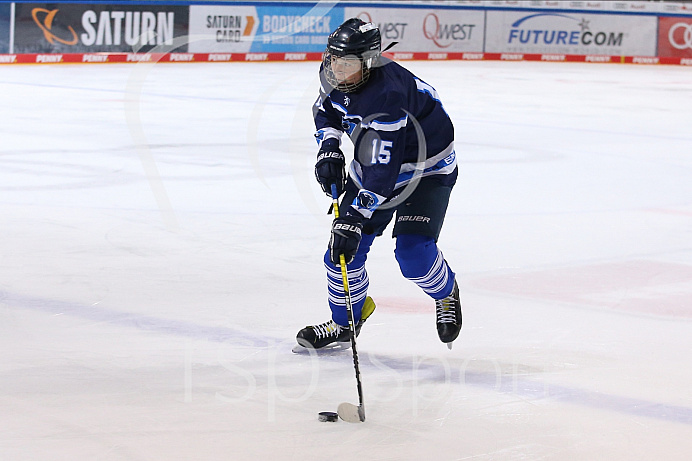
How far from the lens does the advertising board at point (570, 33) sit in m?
20.6

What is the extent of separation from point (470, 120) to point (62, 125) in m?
3.98

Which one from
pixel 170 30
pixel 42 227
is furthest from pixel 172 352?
pixel 170 30

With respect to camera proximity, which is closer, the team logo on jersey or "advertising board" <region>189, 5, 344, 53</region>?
the team logo on jersey

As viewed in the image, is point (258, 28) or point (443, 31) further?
point (443, 31)

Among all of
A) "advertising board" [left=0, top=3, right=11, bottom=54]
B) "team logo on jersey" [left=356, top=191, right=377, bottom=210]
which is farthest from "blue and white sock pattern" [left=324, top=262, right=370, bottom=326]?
"advertising board" [left=0, top=3, right=11, bottom=54]

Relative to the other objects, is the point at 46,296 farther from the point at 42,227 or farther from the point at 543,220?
the point at 543,220

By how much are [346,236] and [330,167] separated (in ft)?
1.17

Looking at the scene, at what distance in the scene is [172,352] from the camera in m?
3.39

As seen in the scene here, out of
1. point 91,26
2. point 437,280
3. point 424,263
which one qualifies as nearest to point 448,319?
point 437,280

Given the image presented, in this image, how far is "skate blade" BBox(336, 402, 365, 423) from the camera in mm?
2773

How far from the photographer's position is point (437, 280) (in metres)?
3.52

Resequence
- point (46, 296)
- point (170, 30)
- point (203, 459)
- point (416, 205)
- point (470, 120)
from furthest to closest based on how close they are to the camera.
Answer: point (170, 30), point (470, 120), point (46, 296), point (416, 205), point (203, 459)

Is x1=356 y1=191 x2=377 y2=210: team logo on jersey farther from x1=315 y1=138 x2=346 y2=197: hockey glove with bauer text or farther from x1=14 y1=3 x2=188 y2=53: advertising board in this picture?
x1=14 y1=3 x2=188 y2=53: advertising board

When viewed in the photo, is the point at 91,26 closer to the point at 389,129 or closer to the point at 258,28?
the point at 258,28
